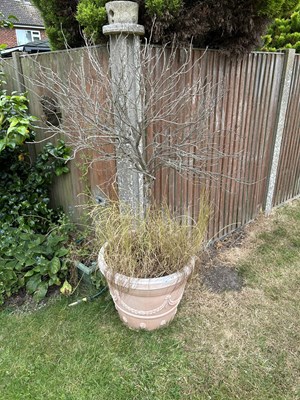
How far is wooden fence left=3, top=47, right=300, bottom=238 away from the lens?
2.43 m

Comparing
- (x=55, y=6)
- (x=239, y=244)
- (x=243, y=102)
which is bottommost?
(x=239, y=244)

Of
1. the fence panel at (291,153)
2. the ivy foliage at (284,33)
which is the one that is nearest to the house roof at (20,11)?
the ivy foliage at (284,33)

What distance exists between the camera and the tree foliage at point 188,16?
1808 millimetres

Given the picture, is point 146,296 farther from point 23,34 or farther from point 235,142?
point 23,34

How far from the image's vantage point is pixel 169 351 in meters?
1.92

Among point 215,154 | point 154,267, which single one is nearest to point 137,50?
point 215,154

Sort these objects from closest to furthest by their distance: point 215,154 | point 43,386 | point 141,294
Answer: point 43,386, point 141,294, point 215,154

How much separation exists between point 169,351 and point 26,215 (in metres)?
1.76

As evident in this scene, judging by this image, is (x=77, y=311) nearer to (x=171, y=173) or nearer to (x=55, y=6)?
(x=171, y=173)

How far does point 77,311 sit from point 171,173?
134 cm

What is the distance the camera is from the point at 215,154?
8.86 feet

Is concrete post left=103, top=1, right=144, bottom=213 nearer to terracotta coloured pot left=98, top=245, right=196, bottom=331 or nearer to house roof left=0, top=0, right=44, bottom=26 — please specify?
terracotta coloured pot left=98, top=245, right=196, bottom=331

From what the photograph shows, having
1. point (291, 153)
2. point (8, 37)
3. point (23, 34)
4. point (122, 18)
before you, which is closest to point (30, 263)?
point (122, 18)

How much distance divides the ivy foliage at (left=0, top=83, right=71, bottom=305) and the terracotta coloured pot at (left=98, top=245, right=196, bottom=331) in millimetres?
677
